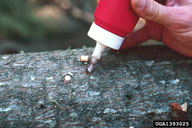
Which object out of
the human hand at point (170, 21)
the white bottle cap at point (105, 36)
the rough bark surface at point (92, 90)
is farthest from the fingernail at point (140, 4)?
the rough bark surface at point (92, 90)

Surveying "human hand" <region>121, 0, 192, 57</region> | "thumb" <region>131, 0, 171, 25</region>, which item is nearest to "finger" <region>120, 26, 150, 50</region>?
"human hand" <region>121, 0, 192, 57</region>

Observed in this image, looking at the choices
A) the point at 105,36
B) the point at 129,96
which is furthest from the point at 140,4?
the point at 129,96

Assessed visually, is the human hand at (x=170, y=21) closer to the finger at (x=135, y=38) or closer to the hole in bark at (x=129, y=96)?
the finger at (x=135, y=38)

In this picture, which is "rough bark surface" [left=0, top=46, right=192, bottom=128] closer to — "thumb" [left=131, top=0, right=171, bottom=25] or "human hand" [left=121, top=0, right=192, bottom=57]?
"human hand" [left=121, top=0, right=192, bottom=57]

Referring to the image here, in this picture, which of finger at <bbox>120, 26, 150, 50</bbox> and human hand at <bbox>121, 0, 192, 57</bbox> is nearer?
human hand at <bbox>121, 0, 192, 57</bbox>

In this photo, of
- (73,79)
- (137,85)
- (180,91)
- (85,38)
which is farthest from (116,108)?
(85,38)

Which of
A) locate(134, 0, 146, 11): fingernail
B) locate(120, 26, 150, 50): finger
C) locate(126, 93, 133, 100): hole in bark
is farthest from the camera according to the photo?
locate(120, 26, 150, 50): finger

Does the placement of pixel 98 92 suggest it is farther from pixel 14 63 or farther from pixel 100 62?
pixel 14 63
